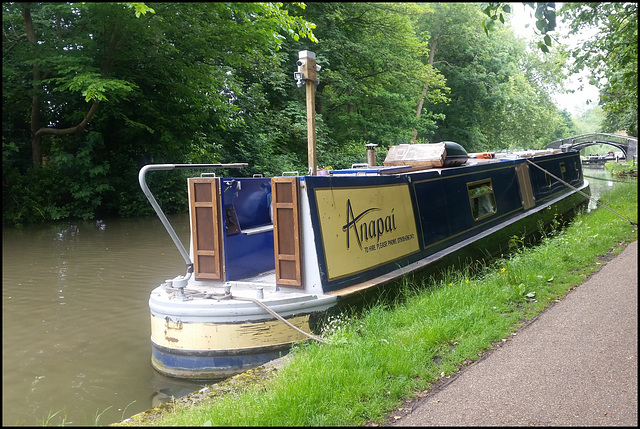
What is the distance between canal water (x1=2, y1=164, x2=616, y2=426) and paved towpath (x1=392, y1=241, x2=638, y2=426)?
2.42 meters

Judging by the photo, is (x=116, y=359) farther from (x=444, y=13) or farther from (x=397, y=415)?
(x=444, y=13)

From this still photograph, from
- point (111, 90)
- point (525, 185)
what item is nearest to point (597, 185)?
point (525, 185)

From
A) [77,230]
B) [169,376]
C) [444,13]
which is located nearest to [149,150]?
[77,230]

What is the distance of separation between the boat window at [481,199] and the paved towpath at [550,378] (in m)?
3.97

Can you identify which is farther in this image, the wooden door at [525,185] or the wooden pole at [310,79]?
the wooden door at [525,185]

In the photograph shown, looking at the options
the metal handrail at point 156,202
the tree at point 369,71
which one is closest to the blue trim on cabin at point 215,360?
the metal handrail at point 156,202

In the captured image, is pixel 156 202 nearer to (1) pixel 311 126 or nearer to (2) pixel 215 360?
(2) pixel 215 360

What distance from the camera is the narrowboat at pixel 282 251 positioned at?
4688mm

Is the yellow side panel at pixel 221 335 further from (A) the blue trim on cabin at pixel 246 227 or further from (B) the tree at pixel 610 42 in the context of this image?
(B) the tree at pixel 610 42

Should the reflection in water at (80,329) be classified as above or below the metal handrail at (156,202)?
below

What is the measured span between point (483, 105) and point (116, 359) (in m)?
27.4

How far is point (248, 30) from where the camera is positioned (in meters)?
12.9

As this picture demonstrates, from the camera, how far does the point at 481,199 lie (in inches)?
357

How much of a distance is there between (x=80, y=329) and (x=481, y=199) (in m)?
6.47
